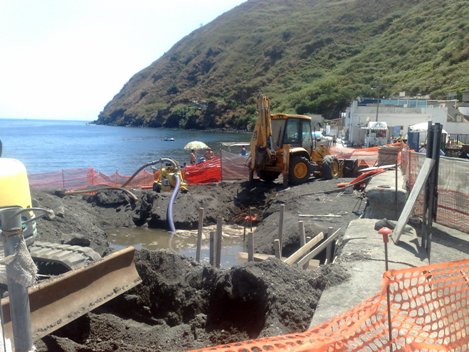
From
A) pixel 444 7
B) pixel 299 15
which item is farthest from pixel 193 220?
pixel 299 15

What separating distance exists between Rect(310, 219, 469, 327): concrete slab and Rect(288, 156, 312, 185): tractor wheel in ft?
33.4

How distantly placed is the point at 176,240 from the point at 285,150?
5826 millimetres

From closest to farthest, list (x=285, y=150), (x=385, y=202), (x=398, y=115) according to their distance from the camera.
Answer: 1. (x=385, y=202)
2. (x=285, y=150)
3. (x=398, y=115)

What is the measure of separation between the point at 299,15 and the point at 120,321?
568ft

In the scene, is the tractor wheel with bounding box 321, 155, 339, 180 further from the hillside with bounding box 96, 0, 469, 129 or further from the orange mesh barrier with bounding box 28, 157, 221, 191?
the hillside with bounding box 96, 0, 469, 129

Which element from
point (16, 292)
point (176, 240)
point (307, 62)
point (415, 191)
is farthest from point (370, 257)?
point (307, 62)

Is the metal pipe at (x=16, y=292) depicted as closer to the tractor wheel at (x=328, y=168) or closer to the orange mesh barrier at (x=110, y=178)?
the tractor wheel at (x=328, y=168)

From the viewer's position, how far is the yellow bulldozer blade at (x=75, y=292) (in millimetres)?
4953

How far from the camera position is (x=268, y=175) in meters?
19.8

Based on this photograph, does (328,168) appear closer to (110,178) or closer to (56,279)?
(110,178)

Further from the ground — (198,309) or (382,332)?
(382,332)

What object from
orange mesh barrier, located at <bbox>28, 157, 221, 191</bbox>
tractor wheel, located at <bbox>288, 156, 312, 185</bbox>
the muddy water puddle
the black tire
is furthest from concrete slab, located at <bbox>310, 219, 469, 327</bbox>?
orange mesh barrier, located at <bbox>28, 157, 221, 191</bbox>

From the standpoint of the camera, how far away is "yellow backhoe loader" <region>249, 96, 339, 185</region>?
18156 mm

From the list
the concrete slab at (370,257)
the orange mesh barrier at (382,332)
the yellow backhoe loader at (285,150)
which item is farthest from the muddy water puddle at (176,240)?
the orange mesh barrier at (382,332)
